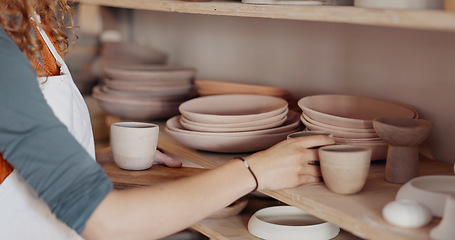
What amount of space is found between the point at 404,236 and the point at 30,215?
2.61 feet

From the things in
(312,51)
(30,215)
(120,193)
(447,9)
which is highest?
(447,9)

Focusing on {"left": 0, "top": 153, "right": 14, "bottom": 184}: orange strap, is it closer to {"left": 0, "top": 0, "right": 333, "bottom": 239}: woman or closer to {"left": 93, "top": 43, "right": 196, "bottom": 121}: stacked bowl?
{"left": 0, "top": 0, "right": 333, "bottom": 239}: woman

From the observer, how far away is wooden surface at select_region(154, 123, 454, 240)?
0.90m

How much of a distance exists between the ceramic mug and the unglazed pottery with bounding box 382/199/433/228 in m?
0.72

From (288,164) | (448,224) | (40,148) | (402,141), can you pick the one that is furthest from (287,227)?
(40,148)

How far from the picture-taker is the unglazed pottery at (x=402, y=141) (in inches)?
41.3

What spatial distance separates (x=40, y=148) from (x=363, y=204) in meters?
0.60

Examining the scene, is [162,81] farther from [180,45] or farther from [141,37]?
[141,37]

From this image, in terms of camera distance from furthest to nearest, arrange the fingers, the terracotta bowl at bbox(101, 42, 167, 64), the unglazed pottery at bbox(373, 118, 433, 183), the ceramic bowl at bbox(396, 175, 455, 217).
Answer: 1. the terracotta bowl at bbox(101, 42, 167, 64)
2. the fingers
3. the unglazed pottery at bbox(373, 118, 433, 183)
4. the ceramic bowl at bbox(396, 175, 455, 217)

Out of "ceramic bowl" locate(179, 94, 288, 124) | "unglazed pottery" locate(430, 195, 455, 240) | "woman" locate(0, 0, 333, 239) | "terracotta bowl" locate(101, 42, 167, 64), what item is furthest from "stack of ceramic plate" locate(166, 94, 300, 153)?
"terracotta bowl" locate(101, 42, 167, 64)

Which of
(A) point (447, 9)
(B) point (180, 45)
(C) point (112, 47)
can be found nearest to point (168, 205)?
(A) point (447, 9)

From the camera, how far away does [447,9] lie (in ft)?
2.91

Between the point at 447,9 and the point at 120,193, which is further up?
the point at 447,9

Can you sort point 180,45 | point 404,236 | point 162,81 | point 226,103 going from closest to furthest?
1. point 404,236
2. point 226,103
3. point 162,81
4. point 180,45
